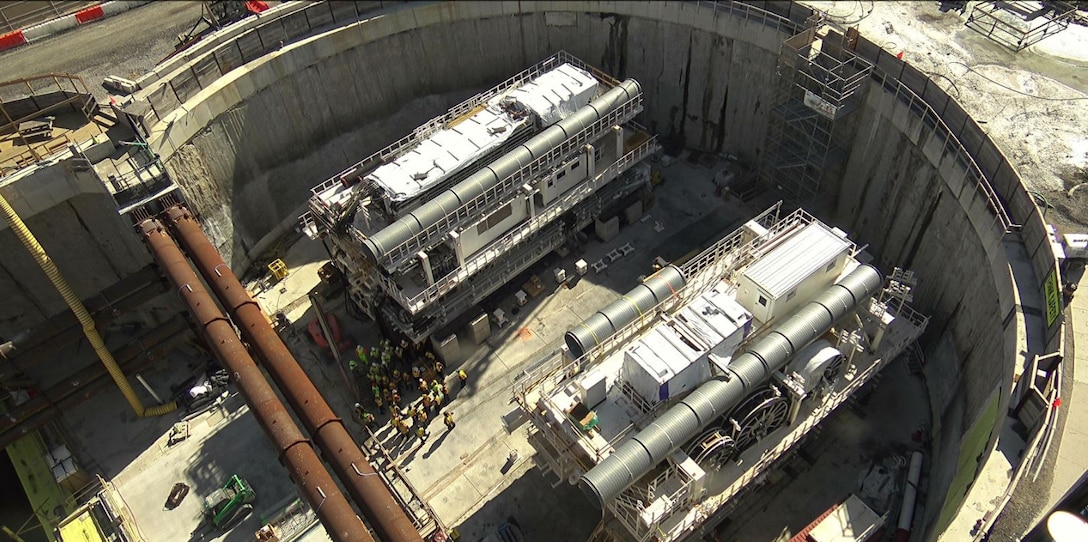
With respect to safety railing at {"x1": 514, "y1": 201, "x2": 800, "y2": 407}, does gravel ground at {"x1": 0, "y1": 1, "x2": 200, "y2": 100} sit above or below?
above

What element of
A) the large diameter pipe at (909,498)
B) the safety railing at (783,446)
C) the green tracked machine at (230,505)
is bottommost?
the green tracked machine at (230,505)

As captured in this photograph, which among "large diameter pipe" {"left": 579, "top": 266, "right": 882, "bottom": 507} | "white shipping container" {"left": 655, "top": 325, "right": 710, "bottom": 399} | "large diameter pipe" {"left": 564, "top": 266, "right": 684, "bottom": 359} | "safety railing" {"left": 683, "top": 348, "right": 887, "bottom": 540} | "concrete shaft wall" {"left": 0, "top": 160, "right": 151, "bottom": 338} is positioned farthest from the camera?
"concrete shaft wall" {"left": 0, "top": 160, "right": 151, "bottom": 338}

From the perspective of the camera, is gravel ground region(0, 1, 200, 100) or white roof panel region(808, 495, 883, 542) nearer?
white roof panel region(808, 495, 883, 542)

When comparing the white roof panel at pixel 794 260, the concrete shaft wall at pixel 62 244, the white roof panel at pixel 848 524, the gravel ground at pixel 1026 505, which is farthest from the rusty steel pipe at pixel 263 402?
the gravel ground at pixel 1026 505

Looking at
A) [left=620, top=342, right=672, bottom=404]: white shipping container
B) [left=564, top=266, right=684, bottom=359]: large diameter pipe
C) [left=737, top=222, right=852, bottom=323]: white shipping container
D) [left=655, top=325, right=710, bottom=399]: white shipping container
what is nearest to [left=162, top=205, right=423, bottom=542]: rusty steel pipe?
[left=564, top=266, right=684, bottom=359]: large diameter pipe

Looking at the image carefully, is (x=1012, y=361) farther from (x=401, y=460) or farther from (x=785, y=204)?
(x=401, y=460)

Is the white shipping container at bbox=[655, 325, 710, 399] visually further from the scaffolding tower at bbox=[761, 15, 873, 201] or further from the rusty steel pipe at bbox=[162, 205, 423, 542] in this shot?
the scaffolding tower at bbox=[761, 15, 873, 201]

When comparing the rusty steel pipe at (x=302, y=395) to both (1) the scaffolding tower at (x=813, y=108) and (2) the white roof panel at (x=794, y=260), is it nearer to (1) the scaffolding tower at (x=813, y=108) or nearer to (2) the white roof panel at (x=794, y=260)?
(2) the white roof panel at (x=794, y=260)
